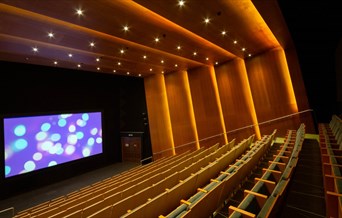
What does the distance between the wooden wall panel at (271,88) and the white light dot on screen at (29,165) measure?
A: 27.0 ft

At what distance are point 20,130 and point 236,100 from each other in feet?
25.9

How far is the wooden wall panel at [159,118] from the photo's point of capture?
8.57 metres

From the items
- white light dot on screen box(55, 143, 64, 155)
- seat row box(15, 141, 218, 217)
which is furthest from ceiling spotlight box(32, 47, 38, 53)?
seat row box(15, 141, 218, 217)

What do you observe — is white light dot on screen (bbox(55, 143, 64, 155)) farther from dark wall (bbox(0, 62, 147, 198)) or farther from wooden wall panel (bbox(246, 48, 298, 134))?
wooden wall panel (bbox(246, 48, 298, 134))

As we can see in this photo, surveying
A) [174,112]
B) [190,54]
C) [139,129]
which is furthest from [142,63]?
[139,129]

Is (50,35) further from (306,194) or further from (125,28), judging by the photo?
(306,194)

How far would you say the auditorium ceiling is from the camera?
322 centimetres

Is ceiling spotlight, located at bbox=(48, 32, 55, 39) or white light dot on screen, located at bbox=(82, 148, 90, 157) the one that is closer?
ceiling spotlight, located at bbox=(48, 32, 55, 39)

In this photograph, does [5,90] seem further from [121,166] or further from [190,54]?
[190,54]

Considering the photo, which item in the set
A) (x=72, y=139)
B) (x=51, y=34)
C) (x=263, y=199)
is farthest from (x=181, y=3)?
(x=72, y=139)

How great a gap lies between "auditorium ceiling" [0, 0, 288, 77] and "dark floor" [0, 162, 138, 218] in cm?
430

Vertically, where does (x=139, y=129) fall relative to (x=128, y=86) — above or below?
below

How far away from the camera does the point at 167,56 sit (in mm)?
6266

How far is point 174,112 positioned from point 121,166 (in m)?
3.60
